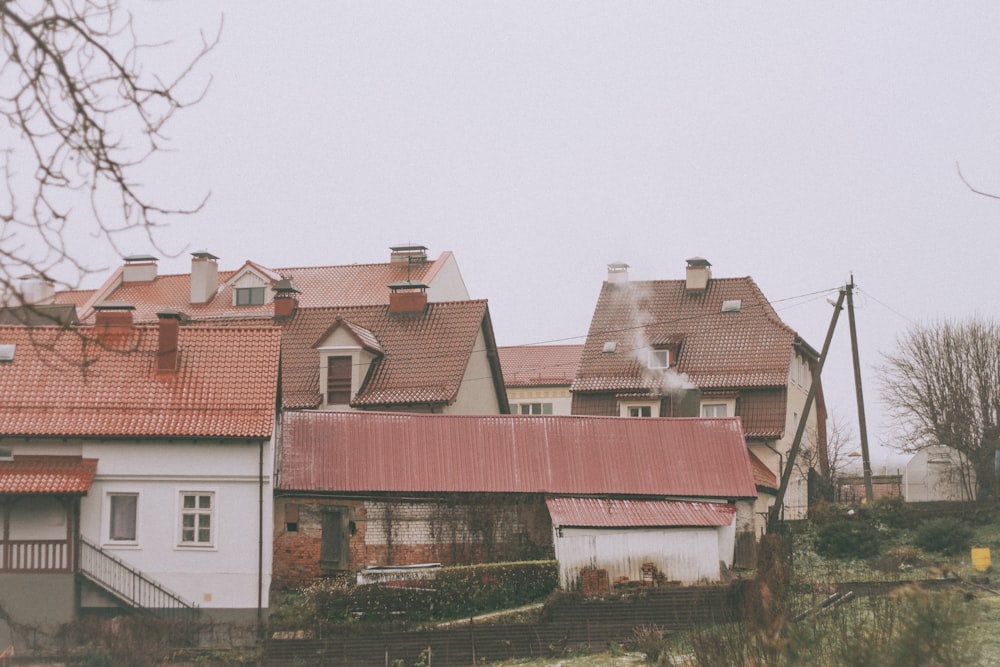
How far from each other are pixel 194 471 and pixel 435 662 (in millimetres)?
7653

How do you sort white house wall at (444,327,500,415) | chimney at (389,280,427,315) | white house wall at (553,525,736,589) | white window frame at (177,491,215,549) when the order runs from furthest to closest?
chimney at (389,280,427,315) → white house wall at (444,327,500,415) → white house wall at (553,525,736,589) → white window frame at (177,491,215,549)

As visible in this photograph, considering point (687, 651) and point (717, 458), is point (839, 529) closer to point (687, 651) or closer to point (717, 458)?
point (717, 458)

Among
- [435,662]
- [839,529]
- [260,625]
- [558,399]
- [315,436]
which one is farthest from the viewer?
[558,399]

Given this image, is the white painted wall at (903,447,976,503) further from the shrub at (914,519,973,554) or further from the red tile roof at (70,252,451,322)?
the red tile roof at (70,252,451,322)

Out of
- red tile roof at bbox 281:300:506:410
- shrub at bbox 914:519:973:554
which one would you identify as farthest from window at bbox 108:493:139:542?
shrub at bbox 914:519:973:554

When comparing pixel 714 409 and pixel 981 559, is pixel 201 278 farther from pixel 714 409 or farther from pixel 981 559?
pixel 981 559

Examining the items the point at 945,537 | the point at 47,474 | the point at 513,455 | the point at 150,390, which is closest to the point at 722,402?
the point at 945,537

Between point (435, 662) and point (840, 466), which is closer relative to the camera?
point (435, 662)

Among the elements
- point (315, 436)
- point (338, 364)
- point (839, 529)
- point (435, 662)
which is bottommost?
point (435, 662)

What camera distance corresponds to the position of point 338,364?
134 feet

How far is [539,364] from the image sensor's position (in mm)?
62219

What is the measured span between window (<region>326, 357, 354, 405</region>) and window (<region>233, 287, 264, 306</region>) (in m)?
9.04

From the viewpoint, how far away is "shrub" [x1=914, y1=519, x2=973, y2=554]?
35.8 meters

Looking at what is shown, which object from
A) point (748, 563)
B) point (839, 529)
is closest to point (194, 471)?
point (748, 563)
